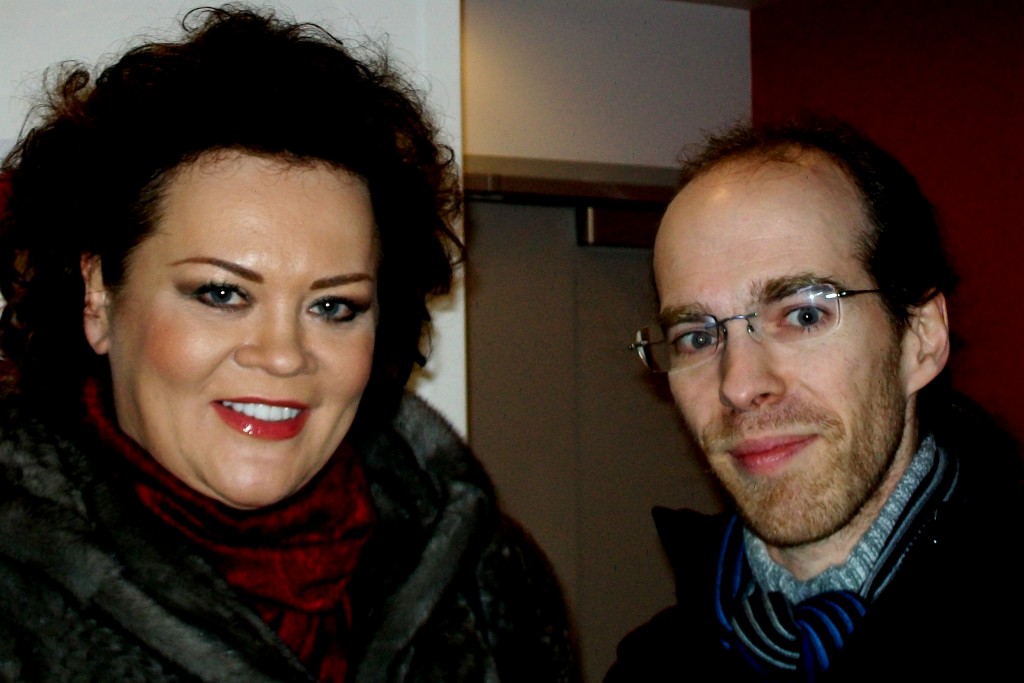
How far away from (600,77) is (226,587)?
275 centimetres

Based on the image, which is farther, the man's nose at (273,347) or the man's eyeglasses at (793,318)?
the man's eyeglasses at (793,318)

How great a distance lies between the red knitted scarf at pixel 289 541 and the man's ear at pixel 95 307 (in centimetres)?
8

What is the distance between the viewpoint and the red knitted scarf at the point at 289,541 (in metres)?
1.37

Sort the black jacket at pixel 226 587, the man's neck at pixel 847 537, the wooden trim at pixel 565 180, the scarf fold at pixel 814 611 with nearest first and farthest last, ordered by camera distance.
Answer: the black jacket at pixel 226 587, the scarf fold at pixel 814 611, the man's neck at pixel 847 537, the wooden trim at pixel 565 180

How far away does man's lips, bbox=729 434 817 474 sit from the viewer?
1522 millimetres

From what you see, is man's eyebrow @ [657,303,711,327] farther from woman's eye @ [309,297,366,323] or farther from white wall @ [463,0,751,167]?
white wall @ [463,0,751,167]

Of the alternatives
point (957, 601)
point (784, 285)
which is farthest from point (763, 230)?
point (957, 601)

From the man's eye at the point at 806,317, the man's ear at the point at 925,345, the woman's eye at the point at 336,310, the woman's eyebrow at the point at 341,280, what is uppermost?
the woman's eyebrow at the point at 341,280

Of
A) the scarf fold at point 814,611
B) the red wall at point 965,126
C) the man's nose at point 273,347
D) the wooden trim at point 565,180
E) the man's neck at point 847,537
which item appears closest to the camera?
the man's nose at point 273,347

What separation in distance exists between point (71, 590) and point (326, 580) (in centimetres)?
38

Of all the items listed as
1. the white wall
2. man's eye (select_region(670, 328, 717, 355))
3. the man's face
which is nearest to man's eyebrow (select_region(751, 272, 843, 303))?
the man's face

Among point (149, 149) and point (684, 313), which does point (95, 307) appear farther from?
point (684, 313)

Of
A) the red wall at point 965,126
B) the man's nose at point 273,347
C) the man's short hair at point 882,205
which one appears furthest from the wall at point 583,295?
the man's nose at point 273,347

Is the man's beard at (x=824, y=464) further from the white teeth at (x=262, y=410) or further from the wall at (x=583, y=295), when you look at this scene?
the wall at (x=583, y=295)
